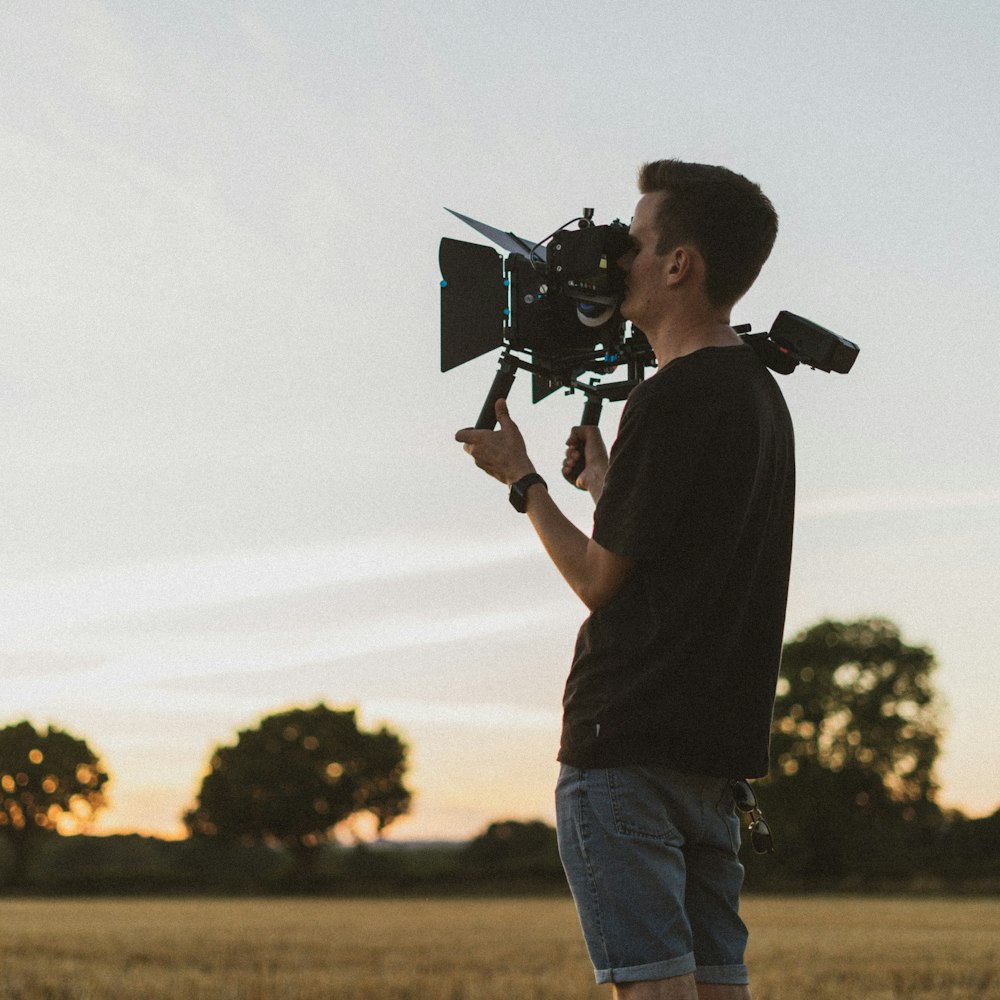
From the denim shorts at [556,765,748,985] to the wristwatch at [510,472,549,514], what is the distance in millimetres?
679

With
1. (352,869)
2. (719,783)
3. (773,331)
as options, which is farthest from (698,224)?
(352,869)

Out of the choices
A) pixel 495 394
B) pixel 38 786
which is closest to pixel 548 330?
pixel 495 394

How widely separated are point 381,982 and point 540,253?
37.0 feet

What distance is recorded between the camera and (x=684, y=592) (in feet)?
9.45

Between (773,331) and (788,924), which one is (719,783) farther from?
(788,924)

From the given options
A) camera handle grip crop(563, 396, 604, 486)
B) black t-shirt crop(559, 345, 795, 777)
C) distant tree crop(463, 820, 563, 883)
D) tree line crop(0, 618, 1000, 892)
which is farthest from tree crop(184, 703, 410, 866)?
black t-shirt crop(559, 345, 795, 777)

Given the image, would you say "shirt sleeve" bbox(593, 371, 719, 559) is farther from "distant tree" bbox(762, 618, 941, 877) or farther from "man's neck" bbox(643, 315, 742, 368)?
"distant tree" bbox(762, 618, 941, 877)

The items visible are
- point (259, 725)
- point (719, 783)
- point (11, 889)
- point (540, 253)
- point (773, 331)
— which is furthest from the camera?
point (259, 725)

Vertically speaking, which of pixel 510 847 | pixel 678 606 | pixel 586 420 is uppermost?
pixel 586 420

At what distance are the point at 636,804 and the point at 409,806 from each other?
227 feet

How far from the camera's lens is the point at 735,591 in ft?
9.70

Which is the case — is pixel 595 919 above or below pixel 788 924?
above

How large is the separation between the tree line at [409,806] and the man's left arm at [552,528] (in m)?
49.7

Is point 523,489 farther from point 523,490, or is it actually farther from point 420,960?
point 420,960
